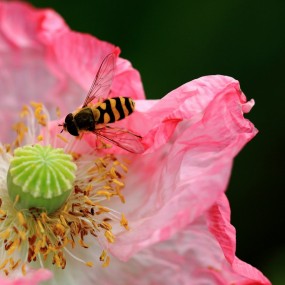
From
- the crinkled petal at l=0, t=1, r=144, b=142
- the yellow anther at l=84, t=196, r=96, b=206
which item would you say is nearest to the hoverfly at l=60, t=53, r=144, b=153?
the yellow anther at l=84, t=196, r=96, b=206

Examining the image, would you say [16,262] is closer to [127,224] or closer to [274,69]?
[127,224]

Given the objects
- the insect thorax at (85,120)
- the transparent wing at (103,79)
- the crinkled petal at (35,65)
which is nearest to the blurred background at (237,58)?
the crinkled petal at (35,65)

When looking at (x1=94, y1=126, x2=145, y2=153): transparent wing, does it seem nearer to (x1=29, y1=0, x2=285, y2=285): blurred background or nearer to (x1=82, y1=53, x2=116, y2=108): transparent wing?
(x1=82, y1=53, x2=116, y2=108): transparent wing

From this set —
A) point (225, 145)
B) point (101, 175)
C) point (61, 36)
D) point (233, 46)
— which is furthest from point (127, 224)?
point (233, 46)

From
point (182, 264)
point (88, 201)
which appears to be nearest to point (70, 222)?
point (88, 201)

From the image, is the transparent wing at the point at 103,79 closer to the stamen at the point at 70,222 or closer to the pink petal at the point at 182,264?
the stamen at the point at 70,222

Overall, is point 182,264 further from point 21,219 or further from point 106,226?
point 21,219
